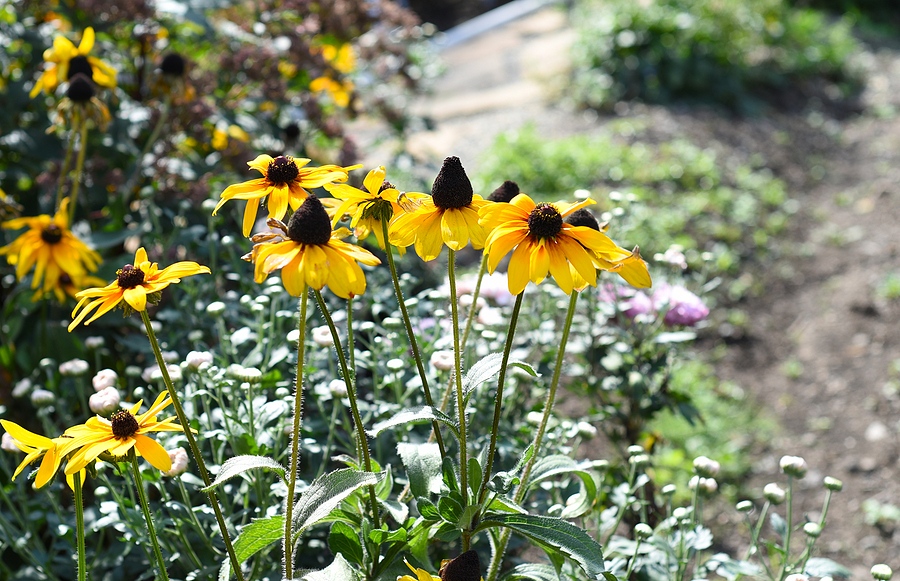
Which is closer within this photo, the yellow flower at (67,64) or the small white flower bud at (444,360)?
the small white flower bud at (444,360)

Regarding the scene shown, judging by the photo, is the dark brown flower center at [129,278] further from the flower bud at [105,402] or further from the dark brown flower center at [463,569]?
the dark brown flower center at [463,569]

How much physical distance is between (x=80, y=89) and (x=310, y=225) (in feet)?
4.55

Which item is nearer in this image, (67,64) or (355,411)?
(355,411)

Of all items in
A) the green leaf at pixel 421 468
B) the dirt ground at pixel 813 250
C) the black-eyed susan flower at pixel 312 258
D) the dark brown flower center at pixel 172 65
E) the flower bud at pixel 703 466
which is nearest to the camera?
the black-eyed susan flower at pixel 312 258

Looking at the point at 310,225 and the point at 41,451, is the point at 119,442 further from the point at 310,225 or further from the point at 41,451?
the point at 310,225

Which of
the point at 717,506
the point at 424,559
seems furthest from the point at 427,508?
the point at 717,506

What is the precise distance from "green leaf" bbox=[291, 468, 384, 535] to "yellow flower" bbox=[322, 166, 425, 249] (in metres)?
0.36

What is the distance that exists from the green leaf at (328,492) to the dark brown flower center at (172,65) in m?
1.64

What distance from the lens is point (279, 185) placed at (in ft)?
3.77

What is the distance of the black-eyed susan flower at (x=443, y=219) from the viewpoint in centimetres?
110

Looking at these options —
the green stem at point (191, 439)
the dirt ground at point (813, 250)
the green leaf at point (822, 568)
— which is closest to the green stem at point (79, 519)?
the green stem at point (191, 439)

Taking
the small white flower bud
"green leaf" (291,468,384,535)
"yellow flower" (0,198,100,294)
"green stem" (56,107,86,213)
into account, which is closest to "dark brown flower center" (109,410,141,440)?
"green leaf" (291,468,384,535)

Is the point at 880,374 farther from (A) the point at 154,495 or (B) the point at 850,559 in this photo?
(A) the point at 154,495

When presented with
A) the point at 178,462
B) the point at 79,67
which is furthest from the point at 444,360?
the point at 79,67
